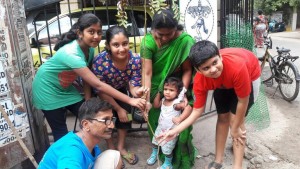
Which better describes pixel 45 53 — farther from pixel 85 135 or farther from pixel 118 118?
pixel 85 135

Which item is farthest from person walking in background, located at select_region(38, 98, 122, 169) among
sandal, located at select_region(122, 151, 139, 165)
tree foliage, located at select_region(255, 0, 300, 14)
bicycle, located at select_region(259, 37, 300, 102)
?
tree foliage, located at select_region(255, 0, 300, 14)

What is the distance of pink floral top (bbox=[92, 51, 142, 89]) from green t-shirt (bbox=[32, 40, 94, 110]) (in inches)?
7.6

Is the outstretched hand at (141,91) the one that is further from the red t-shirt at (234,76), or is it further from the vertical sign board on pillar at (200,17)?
the vertical sign board on pillar at (200,17)

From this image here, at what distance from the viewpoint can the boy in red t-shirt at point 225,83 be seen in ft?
6.33

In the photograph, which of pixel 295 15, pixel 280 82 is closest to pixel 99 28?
pixel 280 82

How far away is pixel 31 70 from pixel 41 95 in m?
0.32

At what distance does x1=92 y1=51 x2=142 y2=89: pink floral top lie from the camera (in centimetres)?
256

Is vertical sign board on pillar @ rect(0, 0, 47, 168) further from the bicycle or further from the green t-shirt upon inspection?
the bicycle

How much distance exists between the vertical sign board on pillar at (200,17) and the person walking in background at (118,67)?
1.12 meters

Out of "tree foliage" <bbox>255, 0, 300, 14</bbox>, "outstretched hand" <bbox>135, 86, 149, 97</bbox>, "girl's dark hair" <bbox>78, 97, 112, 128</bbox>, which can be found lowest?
"outstretched hand" <bbox>135, 86, 149, 97</bbox>

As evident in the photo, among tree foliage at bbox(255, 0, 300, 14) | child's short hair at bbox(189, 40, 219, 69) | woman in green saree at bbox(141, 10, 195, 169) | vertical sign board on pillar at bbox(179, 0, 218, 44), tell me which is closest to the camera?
child's short hair at bbox(189, 40, 219, 69)

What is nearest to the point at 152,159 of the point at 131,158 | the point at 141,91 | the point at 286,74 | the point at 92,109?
the point at 131,158

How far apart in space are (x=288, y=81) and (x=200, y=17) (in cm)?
247

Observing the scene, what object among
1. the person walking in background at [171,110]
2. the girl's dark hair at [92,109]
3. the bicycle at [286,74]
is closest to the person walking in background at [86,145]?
the girl's dark hair at [92,109]
